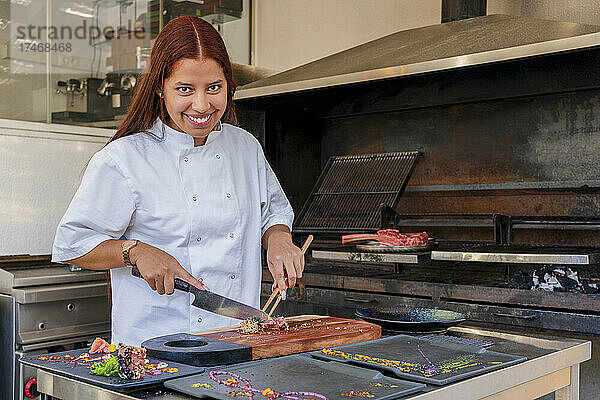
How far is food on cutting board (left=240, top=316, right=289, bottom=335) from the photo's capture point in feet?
4.90

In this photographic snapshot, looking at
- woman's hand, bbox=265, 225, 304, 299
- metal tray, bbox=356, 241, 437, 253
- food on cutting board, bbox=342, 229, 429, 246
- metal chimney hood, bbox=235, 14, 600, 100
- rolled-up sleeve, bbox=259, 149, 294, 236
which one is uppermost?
metal chimney hood, bbox=235, 14, 600, 100

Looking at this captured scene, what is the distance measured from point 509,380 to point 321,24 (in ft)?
11.0

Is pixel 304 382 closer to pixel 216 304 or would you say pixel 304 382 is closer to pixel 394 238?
pixel 216 304

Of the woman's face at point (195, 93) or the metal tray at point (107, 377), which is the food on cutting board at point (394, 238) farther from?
the metal tray at point (107, 377)

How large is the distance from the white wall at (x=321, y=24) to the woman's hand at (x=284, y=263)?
2286 mm

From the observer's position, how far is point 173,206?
1782mm

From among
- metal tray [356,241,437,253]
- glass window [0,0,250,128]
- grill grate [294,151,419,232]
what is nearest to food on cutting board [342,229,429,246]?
metal tray [356,241,437,253]

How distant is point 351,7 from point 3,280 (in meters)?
2.50

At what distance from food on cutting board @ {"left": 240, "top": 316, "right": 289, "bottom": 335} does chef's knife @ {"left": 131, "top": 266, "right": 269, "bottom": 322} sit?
0.07 feet

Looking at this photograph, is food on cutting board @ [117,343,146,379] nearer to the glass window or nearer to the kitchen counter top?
the kitchen counter top

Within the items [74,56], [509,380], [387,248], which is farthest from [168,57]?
[74,56]

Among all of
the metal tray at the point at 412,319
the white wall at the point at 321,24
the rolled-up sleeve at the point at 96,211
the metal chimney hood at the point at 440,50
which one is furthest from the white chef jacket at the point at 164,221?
the white wall at the point at 321,24

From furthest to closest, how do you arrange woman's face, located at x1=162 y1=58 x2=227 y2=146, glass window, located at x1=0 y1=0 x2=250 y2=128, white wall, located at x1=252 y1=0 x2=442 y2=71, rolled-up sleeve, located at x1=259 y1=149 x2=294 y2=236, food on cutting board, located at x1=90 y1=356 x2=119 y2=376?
white wall, located at x1=252 y1=0 x2=442 y2=71, glass window, located at x1=0 y1=0 x2=250 y2=128, rolled-up sleeve, located at x1=259 y1=149 x2=294 y2=236, woman's face, located at x1=162 y1=58 x2=227 y2=146, food on cutting board, located at x1=90 y1=356 x2=119 y2=376

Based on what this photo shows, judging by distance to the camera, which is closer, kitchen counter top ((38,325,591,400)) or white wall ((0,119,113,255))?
kitchen counter top ((38,325,591,400))
